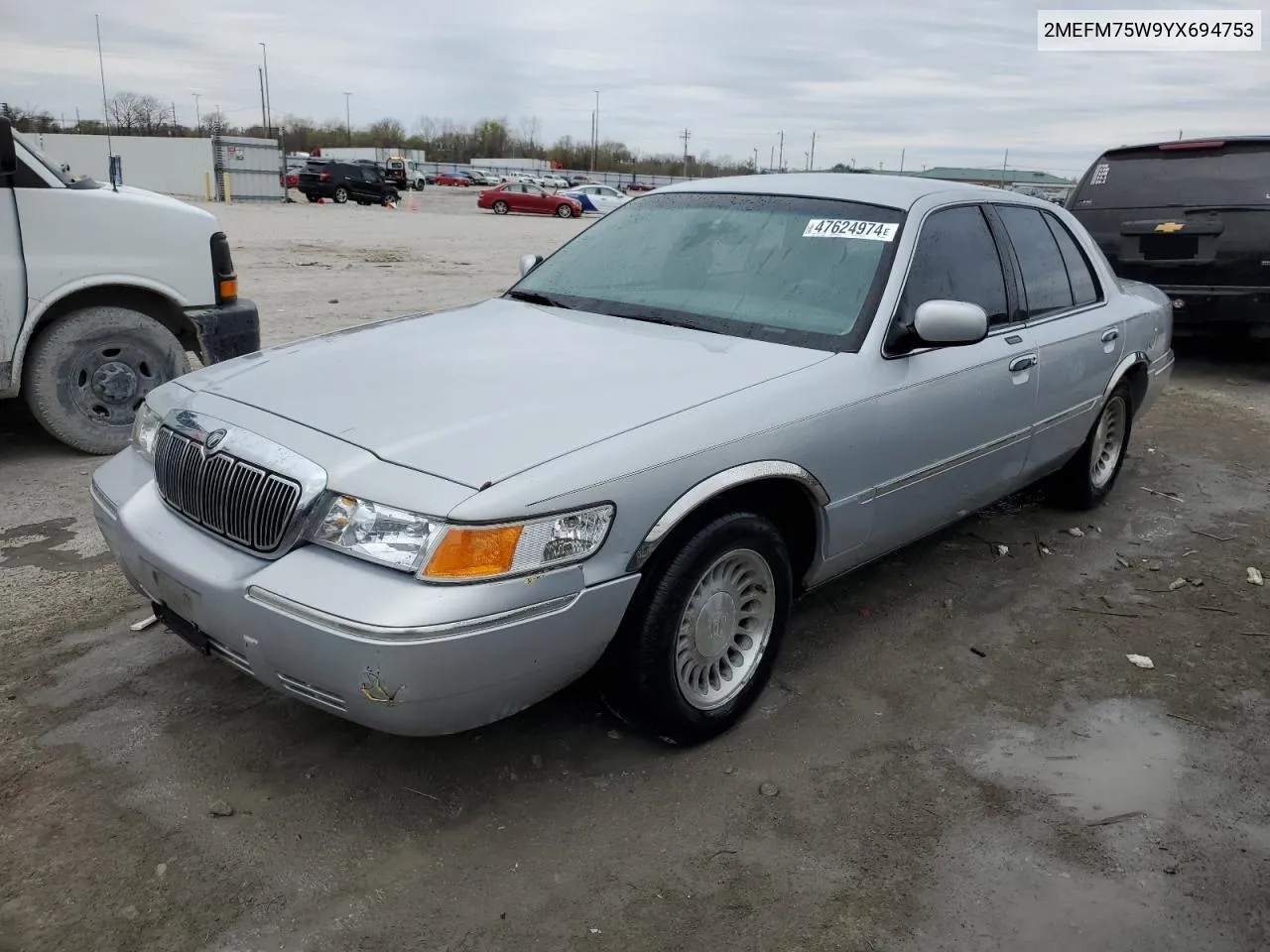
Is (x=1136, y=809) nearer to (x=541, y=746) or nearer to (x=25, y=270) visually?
(x=541, y=746)

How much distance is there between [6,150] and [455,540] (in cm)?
422

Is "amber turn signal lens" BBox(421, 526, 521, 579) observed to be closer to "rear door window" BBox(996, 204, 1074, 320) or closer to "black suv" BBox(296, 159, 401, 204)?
"rear door window" BBox(996, 204, 1074, 320)

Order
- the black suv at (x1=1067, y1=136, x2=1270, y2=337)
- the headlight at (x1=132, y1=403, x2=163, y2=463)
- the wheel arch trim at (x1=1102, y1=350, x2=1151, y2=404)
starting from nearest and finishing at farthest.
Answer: the headlight at (x1=132, y1=403, x2=163, y2=463) < the wheel arch trim at (x1=1102, y1=350, x2=1151, y2=404) < the black suv at (x1=1067, y1=136, x2=1270, y2=337)

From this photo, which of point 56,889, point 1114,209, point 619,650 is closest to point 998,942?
point 619,650

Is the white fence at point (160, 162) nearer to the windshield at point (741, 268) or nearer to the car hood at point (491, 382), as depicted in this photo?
the windshield at point (741, 268)

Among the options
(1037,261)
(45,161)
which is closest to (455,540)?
(1037,261)

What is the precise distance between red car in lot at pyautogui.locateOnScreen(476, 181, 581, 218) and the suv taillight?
34.8m

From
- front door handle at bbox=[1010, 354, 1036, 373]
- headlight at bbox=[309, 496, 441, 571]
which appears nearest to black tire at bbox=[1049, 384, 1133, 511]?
front door handle at bbox=[1010, 354, 1036, 373]

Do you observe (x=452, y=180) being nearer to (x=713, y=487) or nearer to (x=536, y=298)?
(x=536, y=298)

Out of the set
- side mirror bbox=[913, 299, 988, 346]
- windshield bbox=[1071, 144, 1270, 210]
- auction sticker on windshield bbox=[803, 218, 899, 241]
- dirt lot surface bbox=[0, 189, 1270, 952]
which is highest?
windshield bbox=[1071, 144, 1270, 210]

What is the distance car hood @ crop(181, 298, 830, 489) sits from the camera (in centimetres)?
269

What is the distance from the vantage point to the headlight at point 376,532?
97.2 inches

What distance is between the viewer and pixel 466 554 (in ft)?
8.00

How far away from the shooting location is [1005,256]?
4.38 meters
